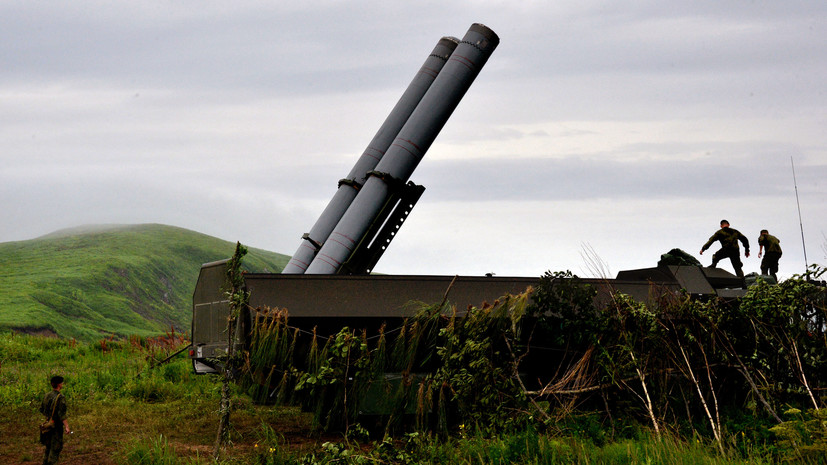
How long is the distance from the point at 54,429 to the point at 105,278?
94.0 m

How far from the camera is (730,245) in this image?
18734mm

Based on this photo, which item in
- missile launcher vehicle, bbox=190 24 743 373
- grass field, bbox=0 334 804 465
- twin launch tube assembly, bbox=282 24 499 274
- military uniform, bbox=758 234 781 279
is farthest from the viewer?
military uniform, bbox=758 234 781 279

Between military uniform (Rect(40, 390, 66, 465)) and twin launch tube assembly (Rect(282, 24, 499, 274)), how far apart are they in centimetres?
654

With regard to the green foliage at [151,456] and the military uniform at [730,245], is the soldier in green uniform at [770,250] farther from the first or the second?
the green foliage at [151,456]

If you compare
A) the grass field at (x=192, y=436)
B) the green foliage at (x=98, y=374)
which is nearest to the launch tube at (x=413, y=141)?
the grass field at (x=192, y=436)

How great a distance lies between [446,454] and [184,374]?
35.8 ft

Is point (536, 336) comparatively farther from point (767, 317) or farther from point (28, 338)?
point (28, 338)

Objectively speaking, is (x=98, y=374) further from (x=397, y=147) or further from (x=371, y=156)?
(x=397, y=147)

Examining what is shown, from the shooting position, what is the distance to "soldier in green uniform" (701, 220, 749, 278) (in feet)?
61.5

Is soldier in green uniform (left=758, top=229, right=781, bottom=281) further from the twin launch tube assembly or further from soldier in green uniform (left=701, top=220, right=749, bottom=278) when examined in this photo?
the twin launch tube assembly

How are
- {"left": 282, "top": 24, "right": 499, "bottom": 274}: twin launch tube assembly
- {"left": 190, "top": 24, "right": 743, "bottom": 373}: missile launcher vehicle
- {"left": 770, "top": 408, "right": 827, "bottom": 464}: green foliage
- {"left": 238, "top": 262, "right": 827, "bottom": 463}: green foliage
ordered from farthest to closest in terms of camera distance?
{"left": 282, "top": 24, "right": 499, "bottom": 274}: twin launch tube assembly, {"left": 190, "top": 24, "right": 743, "bottom": 373}: missile launcher vehicle, {"left": 238, "top": 262, "right": 827, "bottom": 463}: green foliage, {"left": 770, "top": 408, "right": 827, "bottom": 464}: green foliage

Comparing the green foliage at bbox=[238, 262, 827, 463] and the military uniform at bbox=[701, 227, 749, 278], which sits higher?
the military uniform at bbox=[701, 227, 749, 278]

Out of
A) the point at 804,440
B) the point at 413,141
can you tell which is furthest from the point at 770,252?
the point at 804,440

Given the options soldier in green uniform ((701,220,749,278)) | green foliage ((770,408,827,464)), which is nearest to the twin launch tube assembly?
soldier in green uniform ((701,220,749,278))
